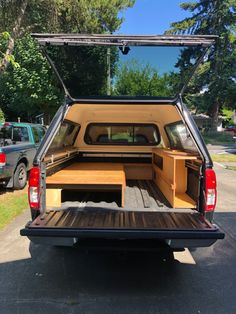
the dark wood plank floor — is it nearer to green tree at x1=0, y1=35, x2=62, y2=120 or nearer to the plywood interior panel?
the plywood interior panel

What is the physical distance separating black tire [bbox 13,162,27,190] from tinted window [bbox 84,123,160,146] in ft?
9.79

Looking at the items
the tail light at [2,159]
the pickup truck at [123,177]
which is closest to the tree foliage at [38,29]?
the pickup truck at [123,177]

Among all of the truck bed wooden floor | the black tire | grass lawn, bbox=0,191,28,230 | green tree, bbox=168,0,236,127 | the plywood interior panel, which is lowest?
grass lawn, bbox=0,191,28,230

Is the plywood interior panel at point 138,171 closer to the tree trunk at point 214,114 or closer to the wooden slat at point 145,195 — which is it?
the wooden slat at point 145,195

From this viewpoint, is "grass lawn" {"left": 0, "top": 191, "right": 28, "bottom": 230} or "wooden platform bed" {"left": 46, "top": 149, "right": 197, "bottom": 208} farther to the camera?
"grass lawn" {"left": 0, "top": 191, "right": 28, "bottom": 230}

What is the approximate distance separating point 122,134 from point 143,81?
2.26m

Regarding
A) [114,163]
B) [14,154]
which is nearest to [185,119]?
[114,163]

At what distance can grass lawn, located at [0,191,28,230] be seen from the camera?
252 inches

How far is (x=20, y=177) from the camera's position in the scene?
30.0ft

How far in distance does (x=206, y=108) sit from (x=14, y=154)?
31954 mm

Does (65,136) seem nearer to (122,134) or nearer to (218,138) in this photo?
(122,134)

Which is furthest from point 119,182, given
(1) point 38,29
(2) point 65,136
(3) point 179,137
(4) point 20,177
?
(1) point 38,29

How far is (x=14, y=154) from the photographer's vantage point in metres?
8.62

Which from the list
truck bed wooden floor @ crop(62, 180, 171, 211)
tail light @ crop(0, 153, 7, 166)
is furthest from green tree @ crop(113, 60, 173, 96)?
tail light @ crop(0, 153, 7, 166)
